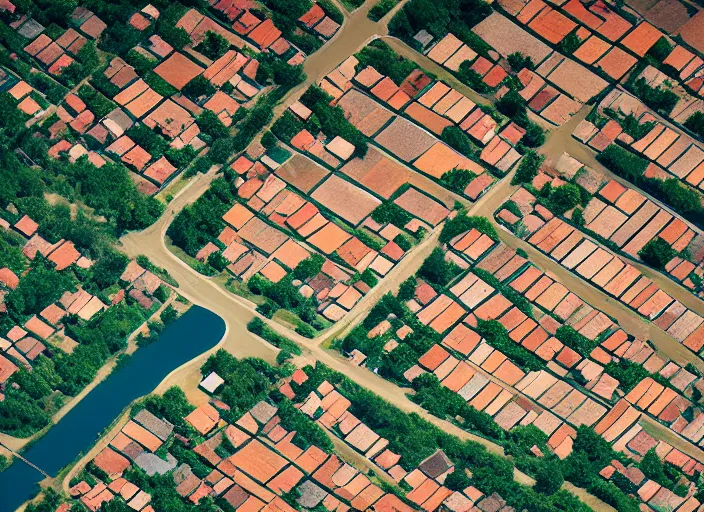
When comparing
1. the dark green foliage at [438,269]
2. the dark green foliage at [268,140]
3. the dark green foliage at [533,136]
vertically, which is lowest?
the dark green foliage at [438,269]

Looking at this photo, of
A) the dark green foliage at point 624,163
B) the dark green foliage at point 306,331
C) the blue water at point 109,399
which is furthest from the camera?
the dark green foliage at point 624,163

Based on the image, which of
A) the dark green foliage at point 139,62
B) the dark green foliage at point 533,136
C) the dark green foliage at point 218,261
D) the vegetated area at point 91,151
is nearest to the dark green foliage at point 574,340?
the dark green foliage at point 533,136

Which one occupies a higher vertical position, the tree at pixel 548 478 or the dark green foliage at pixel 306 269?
the dark green foliage at pixel 306 269

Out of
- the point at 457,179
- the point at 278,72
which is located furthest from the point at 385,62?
the point at 457,179

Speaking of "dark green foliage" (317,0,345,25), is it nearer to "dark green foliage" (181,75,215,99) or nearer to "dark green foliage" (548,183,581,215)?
"dark green foliage" (181,75,215,99)

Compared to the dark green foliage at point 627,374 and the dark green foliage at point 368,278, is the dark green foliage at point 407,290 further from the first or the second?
the dark green foliage at point 627,374
